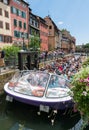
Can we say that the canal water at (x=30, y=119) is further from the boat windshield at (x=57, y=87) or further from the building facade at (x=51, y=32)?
the building facade at (x=51, y=32)

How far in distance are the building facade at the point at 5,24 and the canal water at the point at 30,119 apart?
30.7 metres

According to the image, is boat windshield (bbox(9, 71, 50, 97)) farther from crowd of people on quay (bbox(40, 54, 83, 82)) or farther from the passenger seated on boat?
crowd of people on quay (bbox(40, 54, 83, 82))

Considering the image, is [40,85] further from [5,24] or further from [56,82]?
[5,24]

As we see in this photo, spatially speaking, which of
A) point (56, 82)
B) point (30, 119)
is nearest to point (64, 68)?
point (56, 82)

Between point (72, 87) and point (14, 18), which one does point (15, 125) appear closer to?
point (72, 87)

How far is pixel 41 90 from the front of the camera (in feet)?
38.2

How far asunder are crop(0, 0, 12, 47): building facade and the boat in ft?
99.7

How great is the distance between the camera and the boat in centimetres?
1115

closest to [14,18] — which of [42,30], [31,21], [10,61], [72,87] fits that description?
[31,21]

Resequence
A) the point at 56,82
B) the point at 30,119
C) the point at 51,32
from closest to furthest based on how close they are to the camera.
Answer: the point at 30,119
the point at 56,82
the point at 51,32

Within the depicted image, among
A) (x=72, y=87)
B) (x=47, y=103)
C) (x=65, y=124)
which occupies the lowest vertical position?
(x=65, y=124)

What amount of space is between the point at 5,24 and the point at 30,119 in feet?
111

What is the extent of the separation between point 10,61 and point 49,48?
191 feet

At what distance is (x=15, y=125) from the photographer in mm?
10836
